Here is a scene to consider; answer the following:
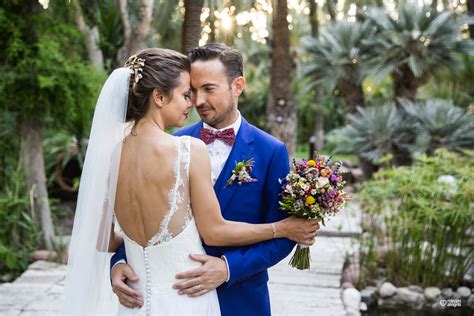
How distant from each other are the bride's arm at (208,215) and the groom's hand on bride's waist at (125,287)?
1.07 ft

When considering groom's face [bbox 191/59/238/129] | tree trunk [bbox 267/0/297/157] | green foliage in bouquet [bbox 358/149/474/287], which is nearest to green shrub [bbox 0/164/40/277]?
green foliage in bouquet [bbox 358/149/474/287]

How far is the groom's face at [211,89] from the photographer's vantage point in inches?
105

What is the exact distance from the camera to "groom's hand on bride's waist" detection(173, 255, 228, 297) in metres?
2.44

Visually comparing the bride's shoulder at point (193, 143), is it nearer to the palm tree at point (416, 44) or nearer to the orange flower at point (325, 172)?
the orange flower at point (325, 172)

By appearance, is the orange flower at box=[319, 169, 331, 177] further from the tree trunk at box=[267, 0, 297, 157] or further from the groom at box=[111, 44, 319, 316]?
the tree trunk at box=[267, 0, 297, 157]

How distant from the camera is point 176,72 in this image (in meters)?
2.44

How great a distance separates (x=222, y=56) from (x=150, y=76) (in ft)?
1.40

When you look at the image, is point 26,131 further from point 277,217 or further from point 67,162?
point 277,217

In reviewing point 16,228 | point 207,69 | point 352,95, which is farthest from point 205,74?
point 352,95

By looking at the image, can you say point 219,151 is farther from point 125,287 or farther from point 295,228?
point 125,287

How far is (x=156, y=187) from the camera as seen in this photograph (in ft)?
7.69

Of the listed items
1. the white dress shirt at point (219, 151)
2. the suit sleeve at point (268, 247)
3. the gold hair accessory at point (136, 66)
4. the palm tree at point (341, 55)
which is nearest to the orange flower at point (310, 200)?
the suit sleeve at point (268, 247)

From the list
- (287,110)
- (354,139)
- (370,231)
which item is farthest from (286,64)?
(370,231)

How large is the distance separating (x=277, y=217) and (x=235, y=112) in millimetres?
504
